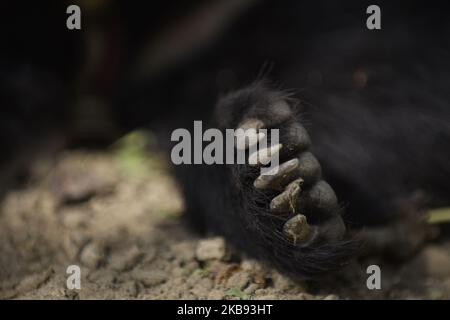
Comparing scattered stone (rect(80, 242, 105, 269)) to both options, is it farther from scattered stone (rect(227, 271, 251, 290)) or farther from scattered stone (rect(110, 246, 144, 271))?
scattered stone (rect(227, 271, 251, 290))

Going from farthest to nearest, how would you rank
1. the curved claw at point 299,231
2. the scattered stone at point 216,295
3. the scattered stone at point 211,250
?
the scattered stone at point 211,250, the scattered stone at point 216,295, the curved claw at point 299,231

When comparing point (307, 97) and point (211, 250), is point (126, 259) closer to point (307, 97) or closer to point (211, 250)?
point (211, 250)

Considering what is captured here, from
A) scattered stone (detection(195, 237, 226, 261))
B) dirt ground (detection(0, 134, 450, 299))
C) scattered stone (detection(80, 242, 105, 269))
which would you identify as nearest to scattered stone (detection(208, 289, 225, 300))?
dirt ground (detection(0, 134, 450, 299))

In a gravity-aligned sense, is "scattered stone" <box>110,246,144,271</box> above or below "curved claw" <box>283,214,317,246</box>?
below

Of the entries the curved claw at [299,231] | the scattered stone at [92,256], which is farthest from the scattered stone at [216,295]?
the scattered stone at [92,256]

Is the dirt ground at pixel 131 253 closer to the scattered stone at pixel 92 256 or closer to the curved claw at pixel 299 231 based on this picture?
the scattered stone at pixel 92 256

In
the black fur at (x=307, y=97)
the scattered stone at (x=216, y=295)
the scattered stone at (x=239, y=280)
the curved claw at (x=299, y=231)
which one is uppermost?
the black fur at (x=307, y=97)

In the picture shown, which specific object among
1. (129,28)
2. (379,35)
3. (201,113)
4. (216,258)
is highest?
(129,28)
